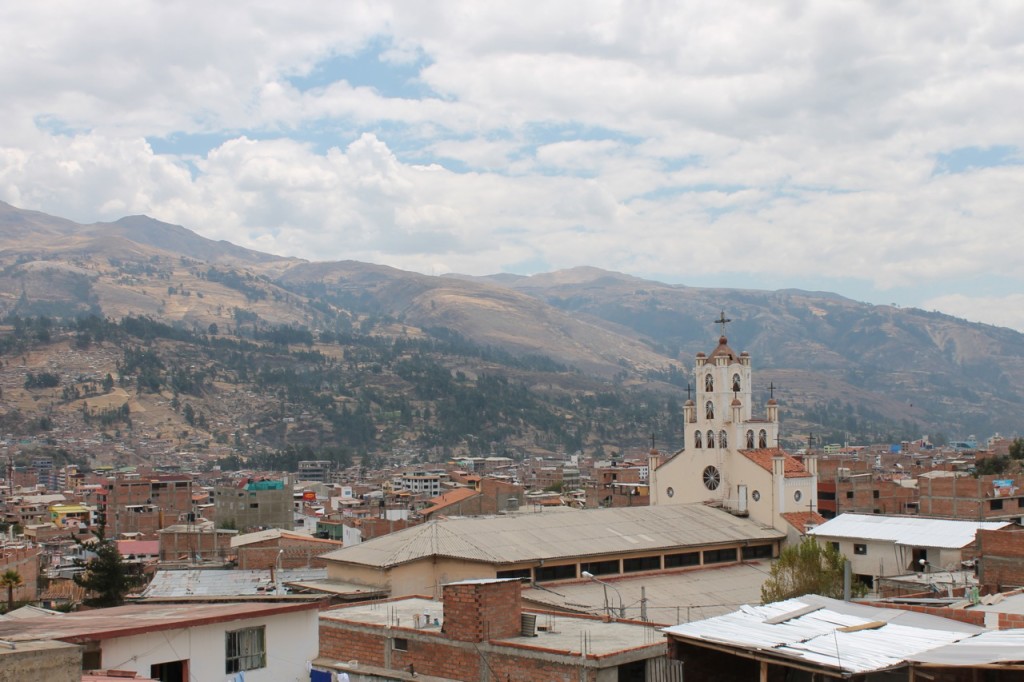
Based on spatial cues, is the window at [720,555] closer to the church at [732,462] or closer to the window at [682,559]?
the window at [682,559]

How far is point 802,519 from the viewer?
4934 centimetres

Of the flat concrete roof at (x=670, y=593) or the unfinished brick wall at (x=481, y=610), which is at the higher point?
the unfinished brick wall at (x=481, y=610)

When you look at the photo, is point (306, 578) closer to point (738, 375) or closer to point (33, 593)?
point (738, 375)

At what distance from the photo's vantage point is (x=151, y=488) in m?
106

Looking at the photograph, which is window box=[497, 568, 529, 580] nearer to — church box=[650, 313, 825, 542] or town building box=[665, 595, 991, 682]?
church box=[650, 313, 825, 542]

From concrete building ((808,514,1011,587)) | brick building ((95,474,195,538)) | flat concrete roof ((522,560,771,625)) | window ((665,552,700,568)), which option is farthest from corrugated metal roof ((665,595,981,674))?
brick building ((95,474,195,538))

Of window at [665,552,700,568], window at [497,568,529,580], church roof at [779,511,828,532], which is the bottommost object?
window at [665,552,700,568]

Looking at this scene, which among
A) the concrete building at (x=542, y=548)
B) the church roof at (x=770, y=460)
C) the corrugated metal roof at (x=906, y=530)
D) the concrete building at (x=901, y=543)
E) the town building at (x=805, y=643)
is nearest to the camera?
the town building at (x=805, y=643)

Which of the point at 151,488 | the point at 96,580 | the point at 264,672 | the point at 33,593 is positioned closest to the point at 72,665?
the point at 264,672

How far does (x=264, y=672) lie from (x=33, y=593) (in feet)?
162

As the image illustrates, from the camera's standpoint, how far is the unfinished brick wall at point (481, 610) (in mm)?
18656

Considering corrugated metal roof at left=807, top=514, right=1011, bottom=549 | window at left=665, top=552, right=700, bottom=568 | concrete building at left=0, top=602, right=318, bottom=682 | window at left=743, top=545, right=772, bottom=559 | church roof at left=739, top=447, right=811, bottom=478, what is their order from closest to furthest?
concrete building at left=0, top=602, right=318, bottom=682 < corrugated metal roof at left=807, top=514, right=1011, bottom=549 < window at left=665, top=552, right=700, bottom=568 < window at left=743, top=545, right=772, bottom=559 < church roof at left=739, top=447, right=811, bottom=478

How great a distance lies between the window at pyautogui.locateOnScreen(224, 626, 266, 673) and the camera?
18500mm

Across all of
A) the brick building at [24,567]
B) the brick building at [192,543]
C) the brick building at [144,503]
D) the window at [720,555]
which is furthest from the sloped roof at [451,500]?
the window at [720,555]
